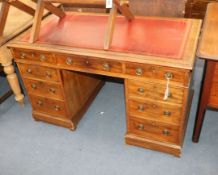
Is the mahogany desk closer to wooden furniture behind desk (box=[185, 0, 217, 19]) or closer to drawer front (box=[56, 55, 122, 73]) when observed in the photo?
drawer front (box=[56, 55, 122, 73])

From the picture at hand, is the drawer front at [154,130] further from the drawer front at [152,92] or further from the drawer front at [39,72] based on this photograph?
the drawer front at [39,72]

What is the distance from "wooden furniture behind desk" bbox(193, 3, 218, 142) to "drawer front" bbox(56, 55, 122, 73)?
488 mm

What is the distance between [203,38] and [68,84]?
0.99 meters

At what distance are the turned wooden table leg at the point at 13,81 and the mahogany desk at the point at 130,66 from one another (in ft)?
0.72

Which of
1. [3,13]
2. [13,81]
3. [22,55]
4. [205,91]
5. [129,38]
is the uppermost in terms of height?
[3,13]

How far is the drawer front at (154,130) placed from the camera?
1.74 metres

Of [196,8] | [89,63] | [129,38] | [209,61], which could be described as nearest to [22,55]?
[89,63]

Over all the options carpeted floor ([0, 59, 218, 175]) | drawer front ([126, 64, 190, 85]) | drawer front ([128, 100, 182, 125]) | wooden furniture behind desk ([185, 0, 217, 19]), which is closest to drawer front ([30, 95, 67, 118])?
carpeted floor ([0, 59, 218, 175])

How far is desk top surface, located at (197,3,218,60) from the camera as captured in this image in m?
1.41

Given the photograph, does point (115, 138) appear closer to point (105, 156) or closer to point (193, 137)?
Result: point (105, 156)

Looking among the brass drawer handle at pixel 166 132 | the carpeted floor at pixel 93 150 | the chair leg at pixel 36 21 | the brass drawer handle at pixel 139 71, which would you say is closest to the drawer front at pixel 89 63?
the brass drawer handle at pixel 139 71

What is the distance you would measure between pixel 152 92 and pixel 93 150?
0.68 m

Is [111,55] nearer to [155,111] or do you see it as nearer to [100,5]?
[100,5]

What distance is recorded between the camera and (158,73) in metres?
1.50
